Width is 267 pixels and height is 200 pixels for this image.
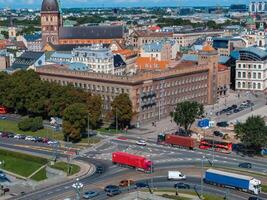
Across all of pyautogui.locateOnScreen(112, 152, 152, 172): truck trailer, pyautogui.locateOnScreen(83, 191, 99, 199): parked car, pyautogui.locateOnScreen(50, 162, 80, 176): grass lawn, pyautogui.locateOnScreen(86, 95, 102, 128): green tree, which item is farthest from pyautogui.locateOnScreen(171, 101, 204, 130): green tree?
pyautogui.locateOnScreen(83, 191, 99, 199): parked car

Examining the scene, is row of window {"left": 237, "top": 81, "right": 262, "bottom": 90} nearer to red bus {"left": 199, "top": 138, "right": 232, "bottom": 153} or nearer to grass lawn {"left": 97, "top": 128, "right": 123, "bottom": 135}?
grass lawn {"left": 97, "top": 128, "right": 123, "bottom": 135}

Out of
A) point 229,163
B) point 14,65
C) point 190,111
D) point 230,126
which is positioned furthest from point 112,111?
point 14,65

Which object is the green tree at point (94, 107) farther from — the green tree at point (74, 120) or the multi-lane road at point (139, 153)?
the multi-lane road at point (139, 153)

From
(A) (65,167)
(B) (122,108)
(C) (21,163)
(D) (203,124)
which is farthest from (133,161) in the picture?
(D) (203,124)

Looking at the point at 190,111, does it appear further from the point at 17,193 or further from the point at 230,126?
the point at 17,193

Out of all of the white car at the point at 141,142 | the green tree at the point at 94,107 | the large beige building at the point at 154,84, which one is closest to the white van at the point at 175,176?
the white car at the point at 141,142

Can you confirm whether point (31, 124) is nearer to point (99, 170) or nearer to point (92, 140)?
point (92, 140)
